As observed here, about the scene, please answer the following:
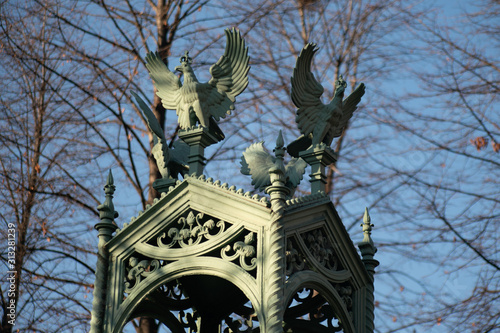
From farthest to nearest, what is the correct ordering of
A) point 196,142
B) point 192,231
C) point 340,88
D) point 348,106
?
point 348,106 < point 340,88 < point 196,142 < point 192,231

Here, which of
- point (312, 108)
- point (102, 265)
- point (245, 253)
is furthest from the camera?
point (312, 108)

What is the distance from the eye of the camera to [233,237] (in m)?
7.68

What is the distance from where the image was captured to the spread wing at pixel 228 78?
8.44m

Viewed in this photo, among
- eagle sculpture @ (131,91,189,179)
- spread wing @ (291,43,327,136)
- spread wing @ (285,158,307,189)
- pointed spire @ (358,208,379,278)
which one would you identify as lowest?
pointed spire @ (358,208,379,278)

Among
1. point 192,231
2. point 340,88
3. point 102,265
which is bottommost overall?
point 102,265

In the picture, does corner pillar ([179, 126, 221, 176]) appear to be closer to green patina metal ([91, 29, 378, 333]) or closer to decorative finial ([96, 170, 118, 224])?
green patina metal ([91, 29, 378, 333])

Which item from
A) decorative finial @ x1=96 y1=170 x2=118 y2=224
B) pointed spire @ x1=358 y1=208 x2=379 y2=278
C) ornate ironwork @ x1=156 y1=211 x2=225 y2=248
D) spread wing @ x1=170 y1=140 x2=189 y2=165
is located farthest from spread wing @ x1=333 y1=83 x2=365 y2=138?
decorative finial @ x1=96 y1=170 x2=118 y2=224

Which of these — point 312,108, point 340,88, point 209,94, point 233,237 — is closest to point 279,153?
point 233,237

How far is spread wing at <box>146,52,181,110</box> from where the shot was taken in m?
8.56

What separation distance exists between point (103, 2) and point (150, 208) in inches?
295

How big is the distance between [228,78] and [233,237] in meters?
1.53

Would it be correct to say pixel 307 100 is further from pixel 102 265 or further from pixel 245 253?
pixel 102 265

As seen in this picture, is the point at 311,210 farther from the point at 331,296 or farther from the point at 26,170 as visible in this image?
the point at 26,170

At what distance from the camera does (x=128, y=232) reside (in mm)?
8086
